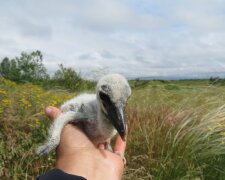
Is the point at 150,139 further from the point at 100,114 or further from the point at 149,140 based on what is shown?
the point at 100,114

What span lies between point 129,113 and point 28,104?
1513 mm

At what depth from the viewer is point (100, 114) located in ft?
11.3

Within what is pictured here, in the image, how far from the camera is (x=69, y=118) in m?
3.40

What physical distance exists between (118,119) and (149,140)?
2957mm

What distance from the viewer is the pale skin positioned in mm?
3018

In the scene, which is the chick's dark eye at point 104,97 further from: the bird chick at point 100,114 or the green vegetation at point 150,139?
the green vegetation at point 150,139

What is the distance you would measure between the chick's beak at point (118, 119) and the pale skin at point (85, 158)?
0.68 ft

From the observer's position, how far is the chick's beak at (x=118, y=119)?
311 centimetres

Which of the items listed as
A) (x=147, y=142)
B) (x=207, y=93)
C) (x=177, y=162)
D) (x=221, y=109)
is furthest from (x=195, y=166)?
(x=207, y=93)

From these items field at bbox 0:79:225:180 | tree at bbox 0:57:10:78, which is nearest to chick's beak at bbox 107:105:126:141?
field at bbox 0:79:225:180

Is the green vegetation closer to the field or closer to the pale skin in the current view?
the field

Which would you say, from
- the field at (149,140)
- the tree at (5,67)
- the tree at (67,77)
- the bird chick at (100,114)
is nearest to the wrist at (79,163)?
the bird chick at (100,114)

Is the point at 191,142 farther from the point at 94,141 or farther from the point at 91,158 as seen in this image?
the point at 91,158

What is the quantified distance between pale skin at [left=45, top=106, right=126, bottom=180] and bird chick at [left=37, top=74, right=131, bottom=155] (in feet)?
0.25
